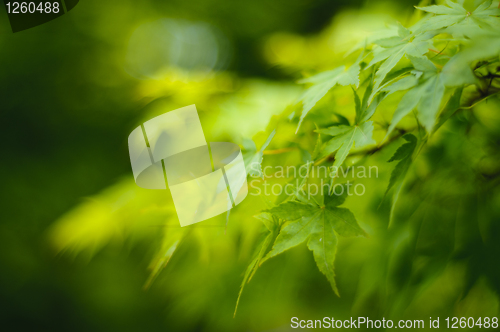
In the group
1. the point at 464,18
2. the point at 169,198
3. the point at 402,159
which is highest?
the point at 464,18

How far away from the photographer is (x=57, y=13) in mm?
810

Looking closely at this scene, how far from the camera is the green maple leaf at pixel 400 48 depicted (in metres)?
0.25

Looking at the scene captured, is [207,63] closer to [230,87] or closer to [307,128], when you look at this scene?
[230,87]

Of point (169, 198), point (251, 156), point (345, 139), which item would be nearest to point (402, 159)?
point (345, 139)

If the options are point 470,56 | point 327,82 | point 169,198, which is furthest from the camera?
point 169,198

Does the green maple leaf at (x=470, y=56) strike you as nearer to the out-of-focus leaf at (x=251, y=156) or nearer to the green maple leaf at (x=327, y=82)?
the green maple leaf at (x=327, y=82)

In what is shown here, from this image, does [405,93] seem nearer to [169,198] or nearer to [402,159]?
[402,159]

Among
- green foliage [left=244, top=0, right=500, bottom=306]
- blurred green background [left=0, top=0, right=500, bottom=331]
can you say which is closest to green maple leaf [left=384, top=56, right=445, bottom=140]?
green foliage [left=244, top=0, right=500, bottom=306]

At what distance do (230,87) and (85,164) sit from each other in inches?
19.6

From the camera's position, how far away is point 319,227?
30cm

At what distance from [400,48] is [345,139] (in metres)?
0.09

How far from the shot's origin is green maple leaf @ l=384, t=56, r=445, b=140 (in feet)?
0.71

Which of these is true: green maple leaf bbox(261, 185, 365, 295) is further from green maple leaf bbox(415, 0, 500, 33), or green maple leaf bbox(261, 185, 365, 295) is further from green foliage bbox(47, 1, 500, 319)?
green maple leaf bbox(415, 0, 500, 33)

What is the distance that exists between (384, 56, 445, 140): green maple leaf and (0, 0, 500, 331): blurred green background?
0.43ft
